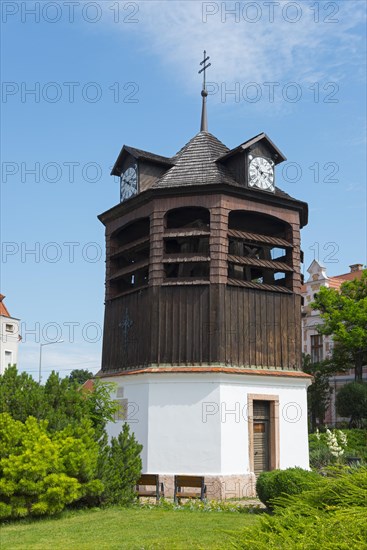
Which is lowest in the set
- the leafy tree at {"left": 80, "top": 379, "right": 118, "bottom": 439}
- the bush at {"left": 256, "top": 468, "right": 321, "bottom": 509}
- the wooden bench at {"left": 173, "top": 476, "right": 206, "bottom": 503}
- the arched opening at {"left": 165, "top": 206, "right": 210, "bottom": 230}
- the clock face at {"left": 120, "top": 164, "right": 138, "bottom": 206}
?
the wooden bench at {"left": 173, "top": 476, "right": 206, "bottom": 503}

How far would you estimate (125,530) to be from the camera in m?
13.0

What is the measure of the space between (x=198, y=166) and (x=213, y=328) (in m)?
6.14

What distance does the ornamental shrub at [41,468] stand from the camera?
14219 mm

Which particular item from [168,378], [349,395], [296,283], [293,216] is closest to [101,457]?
[168,378]

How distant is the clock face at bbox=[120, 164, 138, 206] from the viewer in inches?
944

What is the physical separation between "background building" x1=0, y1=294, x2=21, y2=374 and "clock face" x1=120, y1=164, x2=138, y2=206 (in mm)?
26942

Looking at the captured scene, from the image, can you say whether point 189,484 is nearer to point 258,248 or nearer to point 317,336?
point 258,248

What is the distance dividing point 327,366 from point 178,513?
25307 millimetres

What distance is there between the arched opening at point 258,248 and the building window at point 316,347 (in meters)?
21.9

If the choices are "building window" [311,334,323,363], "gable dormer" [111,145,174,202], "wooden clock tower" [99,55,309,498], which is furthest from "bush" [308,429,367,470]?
"building window" [311,334,323,363]

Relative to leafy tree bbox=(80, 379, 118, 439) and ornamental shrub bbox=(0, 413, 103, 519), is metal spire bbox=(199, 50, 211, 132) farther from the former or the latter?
ornamental shrub bbox=(0, 413, 103, 519)

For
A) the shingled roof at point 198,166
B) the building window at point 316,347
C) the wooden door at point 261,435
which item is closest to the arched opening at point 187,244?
the shingled roof at point 198,166

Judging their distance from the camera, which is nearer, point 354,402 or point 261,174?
point 261,174

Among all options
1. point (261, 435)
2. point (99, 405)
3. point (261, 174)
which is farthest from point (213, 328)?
point (261, 174)
